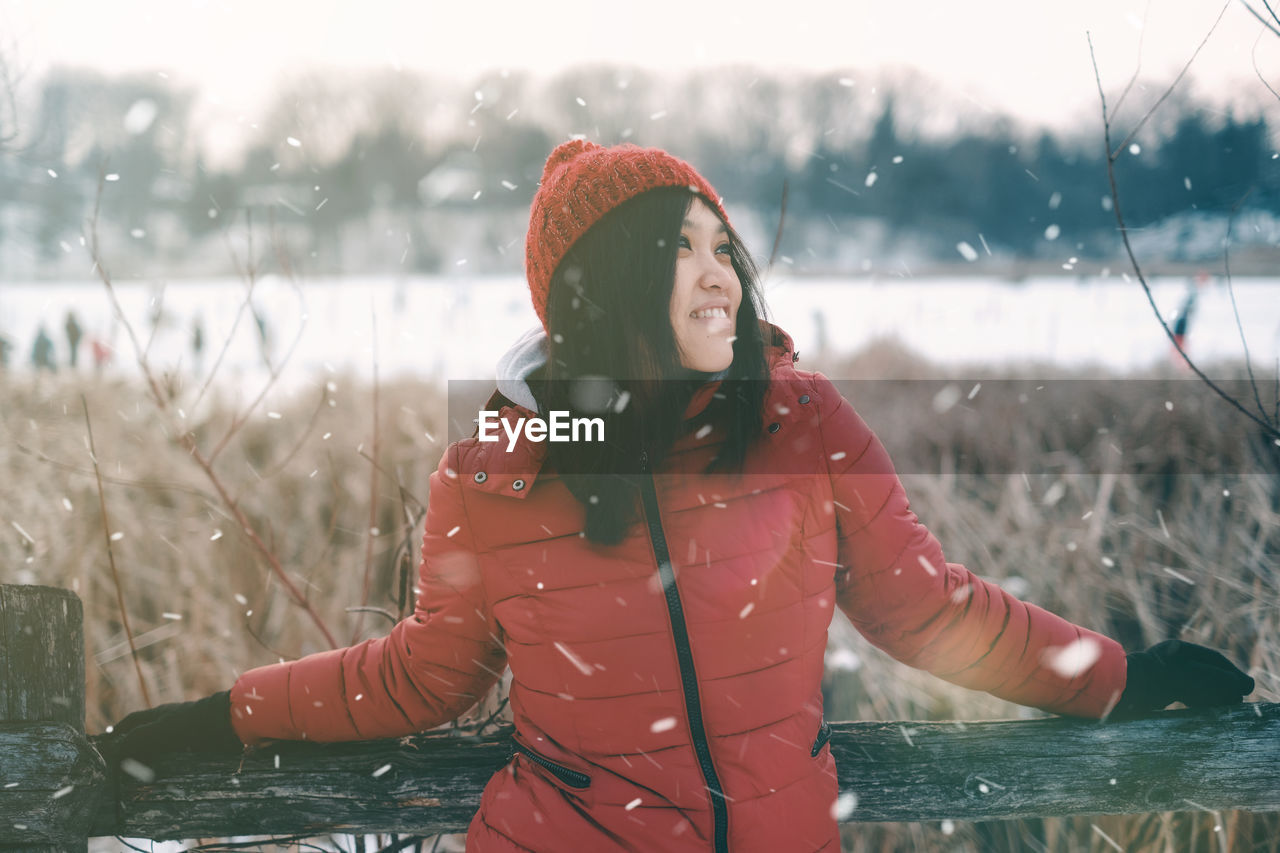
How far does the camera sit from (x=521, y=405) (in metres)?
1.17

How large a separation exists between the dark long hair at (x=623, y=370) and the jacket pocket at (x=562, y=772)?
0.35m

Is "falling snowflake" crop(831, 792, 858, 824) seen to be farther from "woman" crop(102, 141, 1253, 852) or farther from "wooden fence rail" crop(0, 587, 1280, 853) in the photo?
"woman" crop(102, 141, 1253, 852)

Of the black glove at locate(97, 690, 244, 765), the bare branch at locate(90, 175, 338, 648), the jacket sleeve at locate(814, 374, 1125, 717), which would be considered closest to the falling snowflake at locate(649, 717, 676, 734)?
the jacket sleeve at locate(814, 374, 1125, 717)

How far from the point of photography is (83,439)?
3.55 meters

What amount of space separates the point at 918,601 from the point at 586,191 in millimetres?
834

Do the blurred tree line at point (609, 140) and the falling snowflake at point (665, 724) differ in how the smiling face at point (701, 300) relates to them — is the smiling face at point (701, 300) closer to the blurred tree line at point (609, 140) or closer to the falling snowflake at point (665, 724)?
the falling snowflake at point (665, 724)

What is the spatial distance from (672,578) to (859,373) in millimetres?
5505

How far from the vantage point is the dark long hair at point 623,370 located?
1.10 meters

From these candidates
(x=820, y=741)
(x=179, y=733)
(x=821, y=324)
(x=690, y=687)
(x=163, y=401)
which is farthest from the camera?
(x=821, y=324)

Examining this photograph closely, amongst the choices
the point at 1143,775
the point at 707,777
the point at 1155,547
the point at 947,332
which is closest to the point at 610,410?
the point at 707,777

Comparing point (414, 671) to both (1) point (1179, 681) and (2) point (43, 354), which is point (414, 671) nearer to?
(1) point (1179, 681)

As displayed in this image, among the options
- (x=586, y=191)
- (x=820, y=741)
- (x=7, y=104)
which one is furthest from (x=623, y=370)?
(x=7, y=104)

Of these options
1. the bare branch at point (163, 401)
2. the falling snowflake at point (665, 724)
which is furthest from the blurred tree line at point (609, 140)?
the falling snowflake at point (665, 724)

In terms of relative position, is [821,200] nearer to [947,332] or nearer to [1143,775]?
Answer: [947,332]
